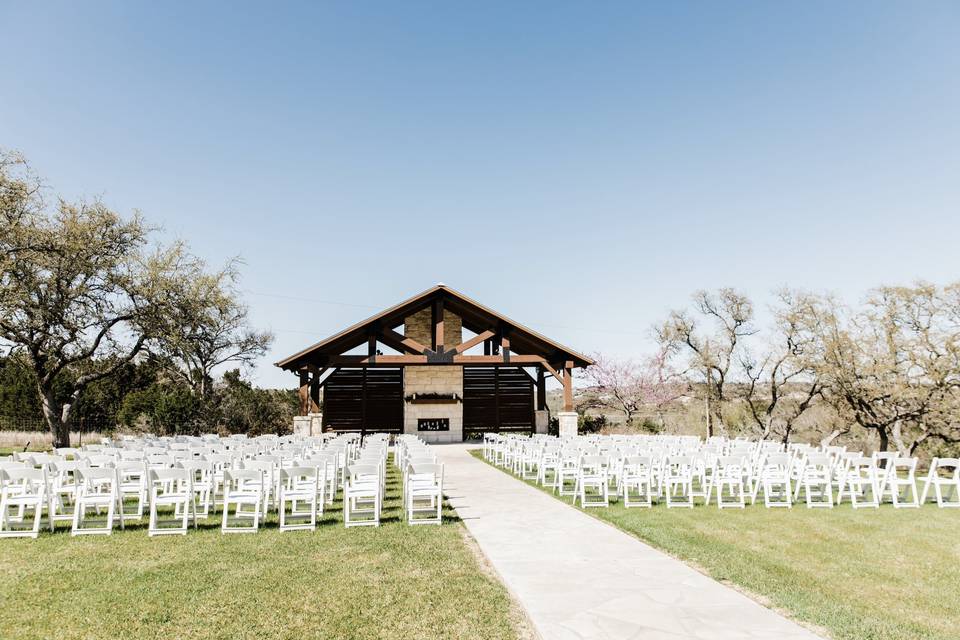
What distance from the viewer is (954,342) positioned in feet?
55.4

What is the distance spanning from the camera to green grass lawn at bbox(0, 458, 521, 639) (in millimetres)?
4086

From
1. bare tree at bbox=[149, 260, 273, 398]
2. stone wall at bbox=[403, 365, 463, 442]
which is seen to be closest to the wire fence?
bare tree at bbox=[149, 260, 273, 398]

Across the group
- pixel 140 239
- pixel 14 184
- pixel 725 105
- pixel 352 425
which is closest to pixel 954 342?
pixel 725 105

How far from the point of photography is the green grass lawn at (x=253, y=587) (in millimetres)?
4086

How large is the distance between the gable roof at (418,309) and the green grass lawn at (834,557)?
47.5 feet

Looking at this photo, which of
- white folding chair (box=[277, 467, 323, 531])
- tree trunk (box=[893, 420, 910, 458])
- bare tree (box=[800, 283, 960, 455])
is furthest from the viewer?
tree trunk (box=[893, 420, 910, 458])

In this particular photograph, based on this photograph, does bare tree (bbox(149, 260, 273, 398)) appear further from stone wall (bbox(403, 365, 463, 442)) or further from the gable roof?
stone wall (bbox(403, 365, 463, 442))

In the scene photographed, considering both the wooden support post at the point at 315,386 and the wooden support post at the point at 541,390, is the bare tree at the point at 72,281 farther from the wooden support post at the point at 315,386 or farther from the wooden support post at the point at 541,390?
the wooden support post at the point at 541,390

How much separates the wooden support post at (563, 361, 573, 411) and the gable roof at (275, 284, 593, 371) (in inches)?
→ 16.0

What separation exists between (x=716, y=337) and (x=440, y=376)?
12858 millimetres

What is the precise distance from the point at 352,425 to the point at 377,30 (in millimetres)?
17027

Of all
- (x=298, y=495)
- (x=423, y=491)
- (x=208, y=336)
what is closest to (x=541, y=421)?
(x=208, y=336)

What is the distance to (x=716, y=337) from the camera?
2766 cm

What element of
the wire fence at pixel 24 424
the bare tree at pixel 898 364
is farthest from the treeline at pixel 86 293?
the bare tree at pixel 898 364
